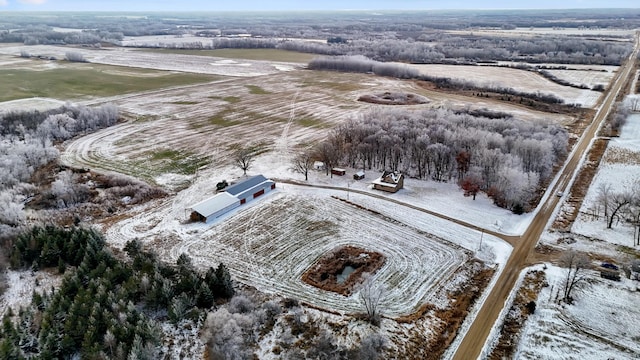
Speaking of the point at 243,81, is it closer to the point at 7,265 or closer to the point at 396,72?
the point at 396,72

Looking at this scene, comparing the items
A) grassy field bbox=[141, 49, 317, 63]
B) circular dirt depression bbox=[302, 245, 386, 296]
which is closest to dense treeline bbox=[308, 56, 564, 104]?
grassy field bbox=[141, 49, 317, 63]

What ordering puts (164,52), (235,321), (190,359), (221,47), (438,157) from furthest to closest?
(221,47) < (164,52) < (438,157) < (235,321) < (190,359)

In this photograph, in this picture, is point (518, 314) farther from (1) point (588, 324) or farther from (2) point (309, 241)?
(2) point (309, 241)

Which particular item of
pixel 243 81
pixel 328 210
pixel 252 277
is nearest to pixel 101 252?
pixel 252 277

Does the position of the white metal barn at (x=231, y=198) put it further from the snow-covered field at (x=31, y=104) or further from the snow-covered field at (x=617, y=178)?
the snow-covered field at (x=31, y=104)

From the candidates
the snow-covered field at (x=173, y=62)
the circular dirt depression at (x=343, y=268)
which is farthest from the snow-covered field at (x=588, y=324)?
the snow-covered field at (x=173, y=62)

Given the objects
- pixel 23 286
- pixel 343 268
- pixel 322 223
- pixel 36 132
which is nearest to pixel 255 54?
pixel 36 132
